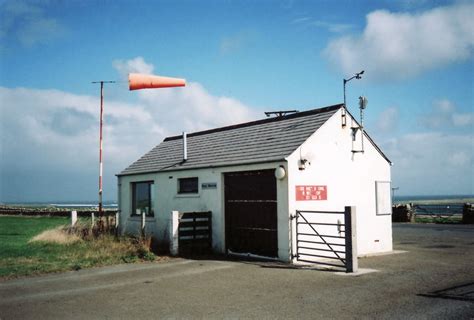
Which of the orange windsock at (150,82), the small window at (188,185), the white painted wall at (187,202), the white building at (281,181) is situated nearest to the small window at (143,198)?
the white painted wall at (187,202)

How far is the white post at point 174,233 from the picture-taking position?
14.6 m

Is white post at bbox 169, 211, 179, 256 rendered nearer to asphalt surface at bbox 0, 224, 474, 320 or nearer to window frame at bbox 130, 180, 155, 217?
asphalt surface at bbox 0, 224, 474, 320

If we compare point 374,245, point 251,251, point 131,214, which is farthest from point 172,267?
point 131,214

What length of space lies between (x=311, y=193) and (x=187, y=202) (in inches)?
212

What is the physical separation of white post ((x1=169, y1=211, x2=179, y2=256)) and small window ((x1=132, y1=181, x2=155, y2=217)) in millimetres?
4589

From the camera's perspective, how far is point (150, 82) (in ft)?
48.2

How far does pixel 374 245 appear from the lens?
1517 centimetres

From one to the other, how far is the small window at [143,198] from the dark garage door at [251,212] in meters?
5.34

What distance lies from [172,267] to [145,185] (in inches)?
312

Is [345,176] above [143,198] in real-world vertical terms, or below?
above

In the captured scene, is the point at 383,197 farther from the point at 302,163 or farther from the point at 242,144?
the point at 242,144

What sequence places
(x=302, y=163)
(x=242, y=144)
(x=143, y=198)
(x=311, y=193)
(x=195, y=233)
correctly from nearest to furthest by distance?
(x=302, y=163), (x=311, y=193), (x=195, y=233), (x=242, y=144), (x=143, y=198)

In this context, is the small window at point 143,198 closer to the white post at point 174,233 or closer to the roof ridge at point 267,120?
the roof ridge at point 267,120

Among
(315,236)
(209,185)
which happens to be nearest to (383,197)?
(315,236)
